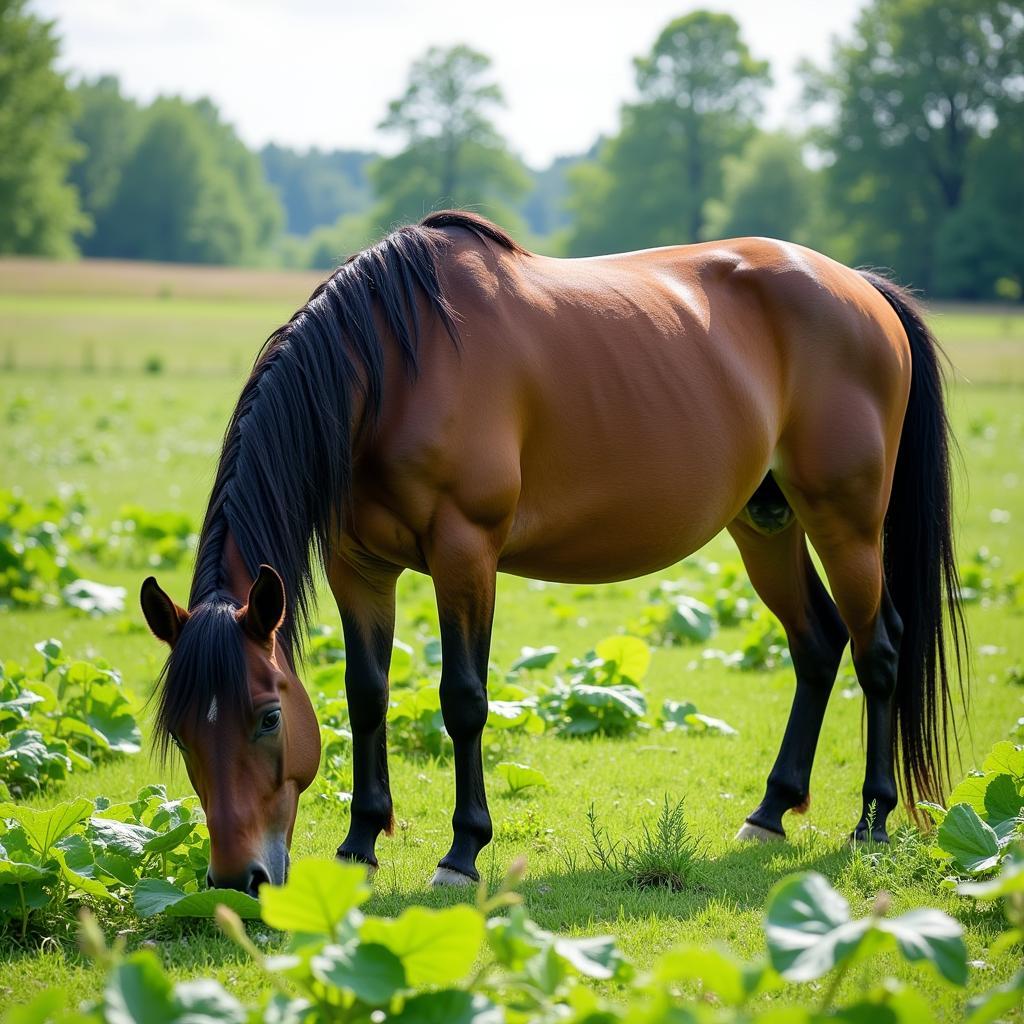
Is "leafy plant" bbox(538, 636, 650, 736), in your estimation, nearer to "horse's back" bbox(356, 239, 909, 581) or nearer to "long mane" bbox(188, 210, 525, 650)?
"horse's back" bbox(356, 239, 909, 581)

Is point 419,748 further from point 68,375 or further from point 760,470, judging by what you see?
point 68,375

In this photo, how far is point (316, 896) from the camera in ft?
7.72

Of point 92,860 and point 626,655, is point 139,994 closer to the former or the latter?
point 92,860

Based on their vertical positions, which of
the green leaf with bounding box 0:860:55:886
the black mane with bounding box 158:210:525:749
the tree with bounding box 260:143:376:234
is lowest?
the green leaf with bounding box 0:860:55:886

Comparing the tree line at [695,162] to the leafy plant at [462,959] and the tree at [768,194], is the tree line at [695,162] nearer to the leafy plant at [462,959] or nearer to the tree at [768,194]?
the tree at [768,194]

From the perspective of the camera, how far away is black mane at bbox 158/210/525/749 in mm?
3740

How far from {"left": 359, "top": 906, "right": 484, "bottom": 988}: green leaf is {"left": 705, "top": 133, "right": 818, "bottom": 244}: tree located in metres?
63.9

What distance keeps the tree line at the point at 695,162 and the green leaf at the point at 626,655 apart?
30.8 meters

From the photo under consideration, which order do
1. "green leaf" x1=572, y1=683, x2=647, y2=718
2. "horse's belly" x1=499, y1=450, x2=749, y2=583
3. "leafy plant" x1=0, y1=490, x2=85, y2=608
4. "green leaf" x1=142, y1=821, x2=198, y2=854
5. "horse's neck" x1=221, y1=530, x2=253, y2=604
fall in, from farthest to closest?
"leafy plant" x1=0, y1=490, x2=85, y2=608 < "green leaf" x1=572, y1=683, x2=647, y2=718 < "horse's belly" x1=499, y1=450, x2=749, y2=583 < "green leaf" x1=142, y1=821, x2=198, y2=854 < "horse's neck" x1=221, y1=530, x2=253, y2=604

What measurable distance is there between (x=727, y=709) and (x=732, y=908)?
9.27 ft

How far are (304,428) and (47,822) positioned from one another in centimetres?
149

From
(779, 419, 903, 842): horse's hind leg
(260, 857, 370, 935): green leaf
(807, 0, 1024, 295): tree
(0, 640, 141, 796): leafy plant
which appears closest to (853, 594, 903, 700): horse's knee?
(779, 419, 903, 842): horse's hind leg

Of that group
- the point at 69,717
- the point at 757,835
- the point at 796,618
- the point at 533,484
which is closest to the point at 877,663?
the point at 796,618

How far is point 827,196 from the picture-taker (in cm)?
5894
